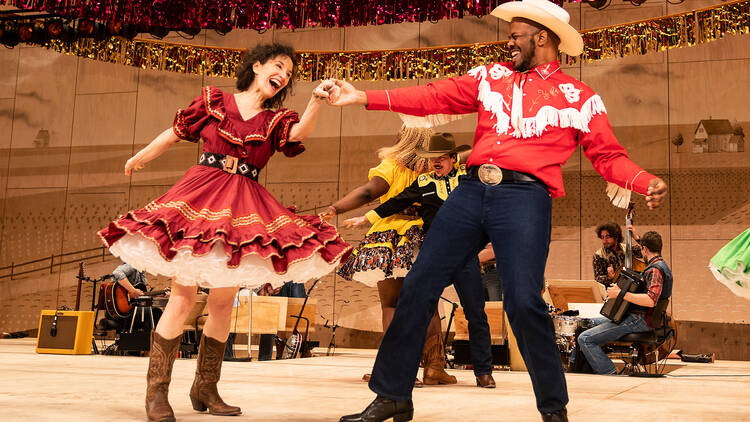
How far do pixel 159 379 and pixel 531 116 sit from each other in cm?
149

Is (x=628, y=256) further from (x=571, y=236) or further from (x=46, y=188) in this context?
(x=46, y=188)

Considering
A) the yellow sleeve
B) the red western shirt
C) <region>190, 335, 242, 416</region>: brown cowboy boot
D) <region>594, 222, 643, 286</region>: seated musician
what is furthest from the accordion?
<region>190, 335, 242, 416</region>: brown cowboy boot

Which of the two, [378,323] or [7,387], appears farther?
[378,323]

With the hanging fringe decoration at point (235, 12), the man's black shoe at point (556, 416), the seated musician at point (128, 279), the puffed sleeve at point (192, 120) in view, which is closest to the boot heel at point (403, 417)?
the man's black shoe at point (556, 416)

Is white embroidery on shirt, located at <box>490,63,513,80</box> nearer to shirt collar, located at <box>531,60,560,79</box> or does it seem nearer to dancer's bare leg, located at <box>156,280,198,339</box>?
shirt collar, located at <box>531,60,560,79</box>

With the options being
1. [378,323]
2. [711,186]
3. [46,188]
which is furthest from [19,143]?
[711,186]

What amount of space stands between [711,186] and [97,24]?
26.7 feet

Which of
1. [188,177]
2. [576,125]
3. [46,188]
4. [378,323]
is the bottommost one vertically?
[378,323]

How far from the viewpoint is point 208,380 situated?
8.54ft

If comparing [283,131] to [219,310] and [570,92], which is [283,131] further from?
[570,92]

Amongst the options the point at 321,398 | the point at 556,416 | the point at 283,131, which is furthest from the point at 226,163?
the point at 556,416

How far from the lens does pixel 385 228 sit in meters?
4.12

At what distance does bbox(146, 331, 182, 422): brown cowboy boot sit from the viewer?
231 cm

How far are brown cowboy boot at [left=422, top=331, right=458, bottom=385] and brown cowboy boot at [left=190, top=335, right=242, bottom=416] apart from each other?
5.55 ft
